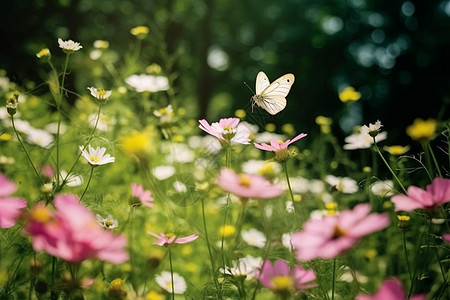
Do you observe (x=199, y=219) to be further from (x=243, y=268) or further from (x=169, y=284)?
(x=243, y=268)

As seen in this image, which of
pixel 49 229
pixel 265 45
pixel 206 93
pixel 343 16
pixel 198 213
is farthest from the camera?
pixel 265 45

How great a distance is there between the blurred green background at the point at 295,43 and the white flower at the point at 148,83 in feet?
14.0

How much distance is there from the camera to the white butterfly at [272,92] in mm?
965

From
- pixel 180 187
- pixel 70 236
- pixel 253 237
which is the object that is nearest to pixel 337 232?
pixel 70 236

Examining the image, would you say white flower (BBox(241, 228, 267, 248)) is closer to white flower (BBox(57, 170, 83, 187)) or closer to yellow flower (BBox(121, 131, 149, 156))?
white flower (BBox(57, 170, 83, 187))

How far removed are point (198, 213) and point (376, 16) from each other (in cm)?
697

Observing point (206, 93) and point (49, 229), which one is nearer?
point (49, 229)

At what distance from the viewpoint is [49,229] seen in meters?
0.36

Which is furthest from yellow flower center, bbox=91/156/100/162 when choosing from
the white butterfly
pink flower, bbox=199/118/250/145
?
the white butterfly

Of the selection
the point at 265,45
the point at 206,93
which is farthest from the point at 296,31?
the point at 206,93

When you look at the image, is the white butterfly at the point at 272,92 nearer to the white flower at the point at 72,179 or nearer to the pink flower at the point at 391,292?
the white flower at the point at 72,179

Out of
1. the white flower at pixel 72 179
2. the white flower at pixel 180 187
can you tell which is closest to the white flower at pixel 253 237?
the white flower at pixel 180 187

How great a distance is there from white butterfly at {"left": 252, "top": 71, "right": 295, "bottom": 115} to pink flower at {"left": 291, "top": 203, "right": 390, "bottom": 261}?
56 centimetres

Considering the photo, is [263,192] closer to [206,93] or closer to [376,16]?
[206,93]
